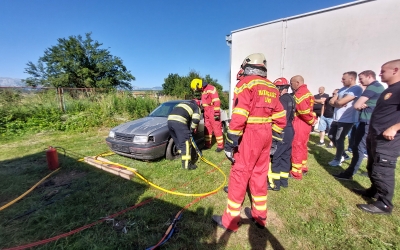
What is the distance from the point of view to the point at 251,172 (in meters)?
2.05

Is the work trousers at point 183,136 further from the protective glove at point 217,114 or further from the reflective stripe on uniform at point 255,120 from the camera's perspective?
the reflective stripe on uniform at point 255,120

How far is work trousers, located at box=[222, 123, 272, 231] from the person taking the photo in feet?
6.38

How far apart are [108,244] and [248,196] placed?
6.92 feet

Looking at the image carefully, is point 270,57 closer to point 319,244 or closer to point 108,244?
point 319,244

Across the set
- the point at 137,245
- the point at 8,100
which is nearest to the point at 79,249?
the point at 137,245

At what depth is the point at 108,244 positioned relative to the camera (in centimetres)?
192

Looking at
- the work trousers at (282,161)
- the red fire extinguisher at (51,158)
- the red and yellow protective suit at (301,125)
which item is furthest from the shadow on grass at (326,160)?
the red fire extinguisher at (51,158)

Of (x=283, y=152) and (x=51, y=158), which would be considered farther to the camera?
(x=51, y=158)

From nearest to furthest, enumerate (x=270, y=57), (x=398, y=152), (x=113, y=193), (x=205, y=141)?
(x=398, y=152) < (x=113, y=193) < (x=205, y=141) < (x=270, y=57)

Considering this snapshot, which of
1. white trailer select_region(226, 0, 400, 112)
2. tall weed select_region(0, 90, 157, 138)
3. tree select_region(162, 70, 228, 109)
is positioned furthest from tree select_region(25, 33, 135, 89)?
white trailer select_region(226, 0, 400, 112)

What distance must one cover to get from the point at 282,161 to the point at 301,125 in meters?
0.80

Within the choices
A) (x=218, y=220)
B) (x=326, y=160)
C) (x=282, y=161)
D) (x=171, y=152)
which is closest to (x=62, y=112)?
(x=171, y=152)

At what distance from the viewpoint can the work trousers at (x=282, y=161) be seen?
9.62ft

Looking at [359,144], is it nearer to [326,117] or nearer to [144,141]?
[326,117]
